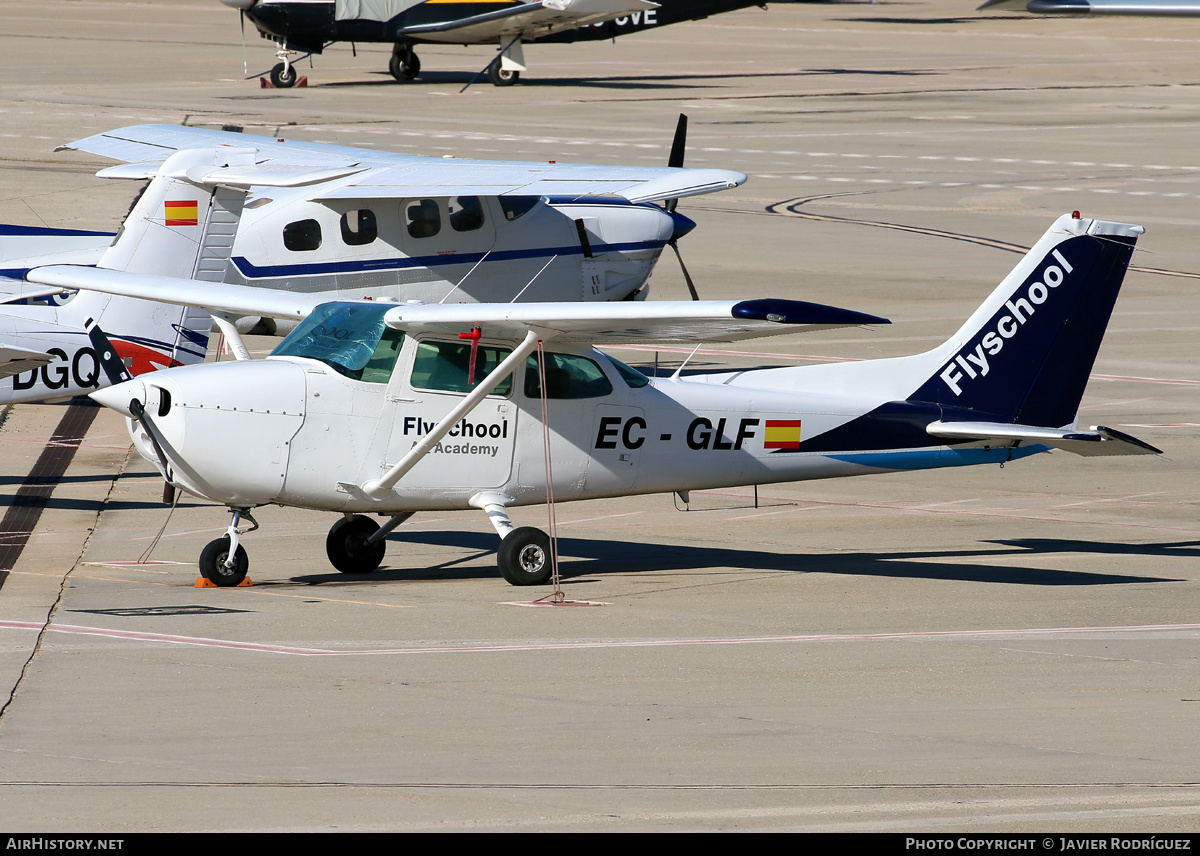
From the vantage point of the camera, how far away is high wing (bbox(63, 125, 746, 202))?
18438 mm

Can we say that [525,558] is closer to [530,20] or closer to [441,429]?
[441,429]

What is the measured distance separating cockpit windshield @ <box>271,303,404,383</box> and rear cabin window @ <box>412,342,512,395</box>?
19 cm

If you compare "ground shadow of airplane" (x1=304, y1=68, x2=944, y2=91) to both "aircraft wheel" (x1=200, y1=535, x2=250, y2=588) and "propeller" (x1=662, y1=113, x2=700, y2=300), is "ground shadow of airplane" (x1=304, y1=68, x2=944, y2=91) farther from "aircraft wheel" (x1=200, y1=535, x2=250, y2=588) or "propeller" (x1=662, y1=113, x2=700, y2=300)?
"aircraft wheel" (x1=200, y1=535, x2=250, y2=588)

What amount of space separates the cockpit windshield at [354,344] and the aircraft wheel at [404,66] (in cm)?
4326

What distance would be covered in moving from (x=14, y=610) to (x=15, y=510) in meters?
3.87

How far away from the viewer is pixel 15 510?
48.0ft

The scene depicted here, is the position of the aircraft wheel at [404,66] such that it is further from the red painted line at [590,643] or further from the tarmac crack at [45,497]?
the red painted line at [590,643]

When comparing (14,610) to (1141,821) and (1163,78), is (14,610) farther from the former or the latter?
(1163,78)

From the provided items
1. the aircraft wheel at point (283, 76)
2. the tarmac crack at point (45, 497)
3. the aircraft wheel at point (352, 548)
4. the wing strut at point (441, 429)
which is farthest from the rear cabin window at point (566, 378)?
the aircraft wheel at point (283, 76)

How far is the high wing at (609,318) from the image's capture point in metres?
10.1

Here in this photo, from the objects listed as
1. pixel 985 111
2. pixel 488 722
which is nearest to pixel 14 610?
pixel 488 722

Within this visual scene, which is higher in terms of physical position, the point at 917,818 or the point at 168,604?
the point at 917,818

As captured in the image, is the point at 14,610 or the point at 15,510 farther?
the point at 15,510

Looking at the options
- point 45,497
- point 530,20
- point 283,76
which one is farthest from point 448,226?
point 283,76
